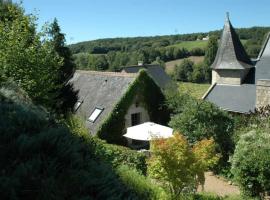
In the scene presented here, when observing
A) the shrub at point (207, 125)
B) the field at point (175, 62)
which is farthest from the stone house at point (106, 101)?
the field at point (175, 62)

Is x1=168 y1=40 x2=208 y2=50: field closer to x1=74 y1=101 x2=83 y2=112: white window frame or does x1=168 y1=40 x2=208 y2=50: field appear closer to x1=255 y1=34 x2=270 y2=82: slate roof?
x1=255 y1=34 x2=270 y2=82: slate roof

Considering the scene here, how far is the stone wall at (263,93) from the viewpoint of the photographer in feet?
64.4

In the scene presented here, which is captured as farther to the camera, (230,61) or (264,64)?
(230,61)

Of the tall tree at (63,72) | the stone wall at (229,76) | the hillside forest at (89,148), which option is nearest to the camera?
the hillside forest at (89,148)

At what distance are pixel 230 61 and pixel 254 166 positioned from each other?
50.7ft

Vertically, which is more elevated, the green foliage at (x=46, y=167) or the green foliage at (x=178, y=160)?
the green foliage at (x=46, y=167)

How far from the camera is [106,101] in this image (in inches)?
805

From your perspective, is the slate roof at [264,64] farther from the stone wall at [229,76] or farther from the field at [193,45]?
the field at [193,45]

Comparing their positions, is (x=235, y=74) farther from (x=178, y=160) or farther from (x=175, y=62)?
(x=175, y=62)

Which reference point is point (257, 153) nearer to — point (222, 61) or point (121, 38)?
point (222, 61)

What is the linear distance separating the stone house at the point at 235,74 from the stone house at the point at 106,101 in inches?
228

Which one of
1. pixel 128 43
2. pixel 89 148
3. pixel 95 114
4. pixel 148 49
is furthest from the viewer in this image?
pixel 128 43

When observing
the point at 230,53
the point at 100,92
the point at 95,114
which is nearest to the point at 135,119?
the point at 95,114

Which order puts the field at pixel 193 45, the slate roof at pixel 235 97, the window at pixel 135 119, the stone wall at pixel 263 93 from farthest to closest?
the field at pixel 193 45 → the slate roof at pixel 235 97 → the window at pixel 135 119 → the stone wall at pixel 263 93
